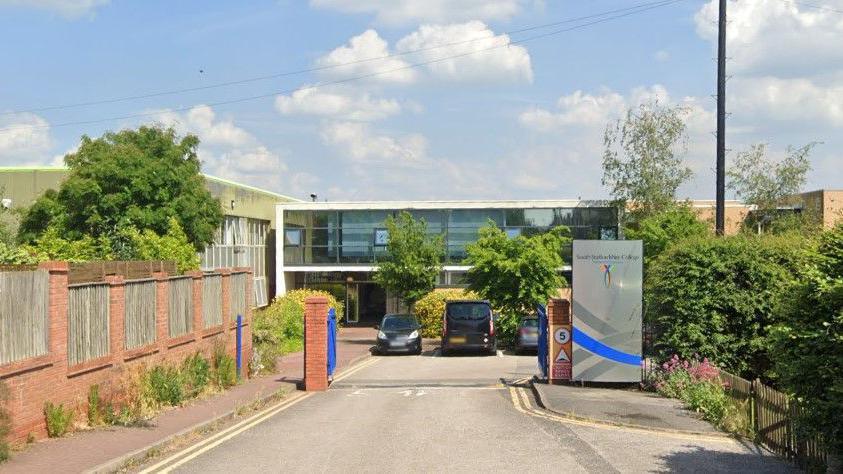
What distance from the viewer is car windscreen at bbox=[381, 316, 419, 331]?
34594 mm

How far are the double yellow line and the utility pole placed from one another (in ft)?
40.2

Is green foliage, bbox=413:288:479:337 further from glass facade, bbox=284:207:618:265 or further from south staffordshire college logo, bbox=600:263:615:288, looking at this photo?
south staffordshire college logo, bbox=600:263:615:288

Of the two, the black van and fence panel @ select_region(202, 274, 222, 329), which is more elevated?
fence panel @ select_region(202, 274, 222, 329)

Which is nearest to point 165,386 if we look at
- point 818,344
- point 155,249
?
point 818,344

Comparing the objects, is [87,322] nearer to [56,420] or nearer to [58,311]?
[58,311]

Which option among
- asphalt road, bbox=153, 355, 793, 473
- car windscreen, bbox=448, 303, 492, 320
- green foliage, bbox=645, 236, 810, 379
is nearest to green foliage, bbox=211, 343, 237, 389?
asphalt road, bbox=153, 355, 793, 473

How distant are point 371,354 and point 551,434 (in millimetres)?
22545

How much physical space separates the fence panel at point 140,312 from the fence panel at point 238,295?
5.22 metres

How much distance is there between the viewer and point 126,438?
491 inches

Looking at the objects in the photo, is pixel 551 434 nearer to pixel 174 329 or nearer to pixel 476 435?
pixel 476 435

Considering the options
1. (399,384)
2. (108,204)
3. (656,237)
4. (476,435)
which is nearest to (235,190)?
(108,204)

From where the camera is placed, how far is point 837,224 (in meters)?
9.52

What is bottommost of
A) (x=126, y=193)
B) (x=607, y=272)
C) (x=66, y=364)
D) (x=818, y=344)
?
(x=66, y=364)

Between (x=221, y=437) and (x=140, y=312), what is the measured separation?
379 cm
